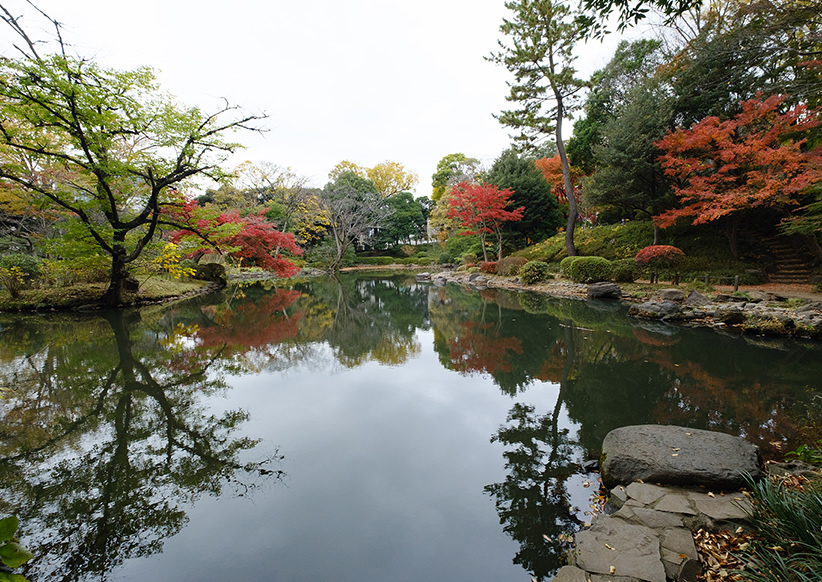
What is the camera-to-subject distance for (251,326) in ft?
25.7

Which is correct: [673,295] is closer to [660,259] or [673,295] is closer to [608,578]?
[660,259]

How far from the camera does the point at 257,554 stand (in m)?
1.94

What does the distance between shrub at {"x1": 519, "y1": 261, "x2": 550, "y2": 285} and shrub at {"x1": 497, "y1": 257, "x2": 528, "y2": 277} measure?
101 cm

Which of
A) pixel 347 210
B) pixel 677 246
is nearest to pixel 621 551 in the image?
pixel 677 246

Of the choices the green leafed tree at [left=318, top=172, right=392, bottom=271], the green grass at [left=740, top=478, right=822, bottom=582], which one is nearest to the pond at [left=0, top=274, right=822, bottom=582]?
the green grass at [left=740, top=478, right=822, bottom=582]

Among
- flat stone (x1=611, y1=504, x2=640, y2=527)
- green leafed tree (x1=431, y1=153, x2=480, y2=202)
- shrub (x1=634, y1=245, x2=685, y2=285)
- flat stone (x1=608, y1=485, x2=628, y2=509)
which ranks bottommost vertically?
flat stone (x1=608, y1=485, x2=628, y2=509)

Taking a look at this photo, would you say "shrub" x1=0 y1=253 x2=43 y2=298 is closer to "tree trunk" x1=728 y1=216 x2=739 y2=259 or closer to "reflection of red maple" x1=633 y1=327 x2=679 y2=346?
"reflection of red maple" x1=633 y1=327 x2=679 y2=346

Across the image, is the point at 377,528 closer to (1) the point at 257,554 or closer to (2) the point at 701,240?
(1) the point at 257,554

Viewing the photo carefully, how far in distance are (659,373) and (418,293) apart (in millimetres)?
9893

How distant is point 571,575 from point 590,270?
11303 millimetres

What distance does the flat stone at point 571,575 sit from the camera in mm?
1595

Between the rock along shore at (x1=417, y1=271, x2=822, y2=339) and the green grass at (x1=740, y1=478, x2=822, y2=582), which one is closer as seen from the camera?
the green grass at (x1=740, y1=478, x2=822, y2=582)

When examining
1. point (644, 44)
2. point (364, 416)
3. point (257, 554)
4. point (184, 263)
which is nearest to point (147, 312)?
point (184, 263)

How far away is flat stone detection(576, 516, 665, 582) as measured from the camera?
1594 mm
